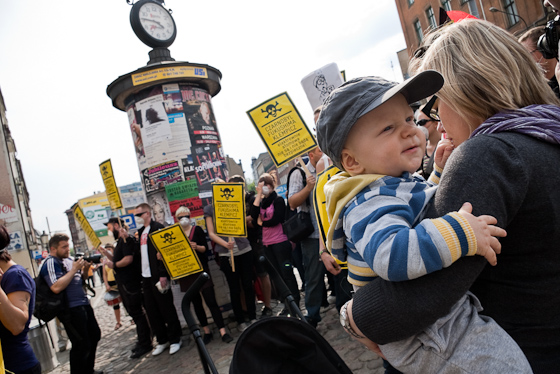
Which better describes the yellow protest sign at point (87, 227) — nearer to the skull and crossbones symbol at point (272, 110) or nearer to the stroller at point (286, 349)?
the skull and crossbones symbol at point (272, 110)

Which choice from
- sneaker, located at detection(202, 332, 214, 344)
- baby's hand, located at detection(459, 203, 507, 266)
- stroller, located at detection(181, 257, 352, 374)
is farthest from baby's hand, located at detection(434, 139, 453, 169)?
sneaker, located at detection(202, 332, 214, 344)

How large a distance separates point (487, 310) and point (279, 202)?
489 centimetres

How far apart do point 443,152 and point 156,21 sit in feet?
24.8

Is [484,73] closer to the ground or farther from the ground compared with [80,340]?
farther from the ground

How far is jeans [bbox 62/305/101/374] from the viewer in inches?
215

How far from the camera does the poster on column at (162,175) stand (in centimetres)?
710

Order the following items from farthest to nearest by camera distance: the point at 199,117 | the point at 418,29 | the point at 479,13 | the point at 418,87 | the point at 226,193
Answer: the point at 418,29
the point at 479,13
the point at 199,117
the point at 226,193
the point at 418,87

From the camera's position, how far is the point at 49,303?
5.43m

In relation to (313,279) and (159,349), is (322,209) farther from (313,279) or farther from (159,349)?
(159,349)

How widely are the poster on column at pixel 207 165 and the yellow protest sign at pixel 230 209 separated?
4.27 feet

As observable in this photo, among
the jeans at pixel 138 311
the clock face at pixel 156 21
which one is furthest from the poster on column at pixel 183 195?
the clock face at pixel 156 21

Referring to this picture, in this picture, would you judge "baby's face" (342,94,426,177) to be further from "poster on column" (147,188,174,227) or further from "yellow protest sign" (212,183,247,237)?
"poster on column" (147,188,174,227)

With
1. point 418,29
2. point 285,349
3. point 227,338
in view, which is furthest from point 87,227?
point 418,29

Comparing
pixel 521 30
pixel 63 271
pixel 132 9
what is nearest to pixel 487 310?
pixel 63 271
